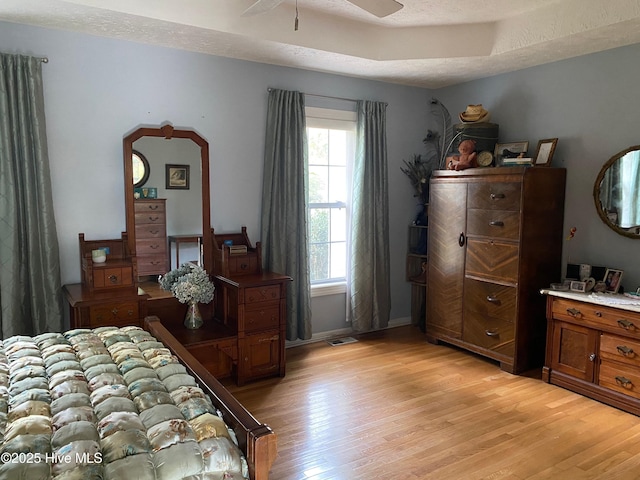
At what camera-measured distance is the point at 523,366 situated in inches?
150

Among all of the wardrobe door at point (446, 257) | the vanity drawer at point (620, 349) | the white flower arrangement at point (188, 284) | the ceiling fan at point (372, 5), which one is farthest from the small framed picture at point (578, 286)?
the white flower arrangement at point (188, 284)

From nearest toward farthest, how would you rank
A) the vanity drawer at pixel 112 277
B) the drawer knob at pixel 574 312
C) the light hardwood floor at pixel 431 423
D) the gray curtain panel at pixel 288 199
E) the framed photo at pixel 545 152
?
the light hardwood floor at pixel 431 423 < the vanity drawer at pixel 112 277 < the drawer knob at pixel 574 312 < the framed photo at pixel 545 152 < the gray curtain panel at pixel 288 199

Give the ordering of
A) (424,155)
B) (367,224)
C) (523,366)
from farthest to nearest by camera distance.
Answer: (424,155)
(367,224)
(523,366)

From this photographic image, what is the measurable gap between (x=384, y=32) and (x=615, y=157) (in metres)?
2.00

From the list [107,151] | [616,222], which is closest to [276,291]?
[107,151]

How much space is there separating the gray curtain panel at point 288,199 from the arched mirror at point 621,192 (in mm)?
2357

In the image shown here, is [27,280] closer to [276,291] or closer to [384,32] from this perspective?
[276,291]

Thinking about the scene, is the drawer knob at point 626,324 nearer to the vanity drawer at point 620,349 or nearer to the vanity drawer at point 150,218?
the vanity drawer at point 620,349

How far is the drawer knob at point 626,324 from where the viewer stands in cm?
307

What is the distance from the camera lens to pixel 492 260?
386 centimetres

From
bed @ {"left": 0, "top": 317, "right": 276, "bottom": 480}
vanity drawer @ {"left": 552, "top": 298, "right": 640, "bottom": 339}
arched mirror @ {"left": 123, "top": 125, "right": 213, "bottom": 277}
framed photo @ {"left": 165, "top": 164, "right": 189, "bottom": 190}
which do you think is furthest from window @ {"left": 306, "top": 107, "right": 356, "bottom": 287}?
bed @ {"left": 0, "top": 317, "right": 276, "bottom": 480}

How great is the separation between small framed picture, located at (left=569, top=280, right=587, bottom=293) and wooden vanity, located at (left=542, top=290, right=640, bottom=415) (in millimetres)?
97

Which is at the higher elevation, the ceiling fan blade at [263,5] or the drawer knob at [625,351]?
the ceiling fan blade at [263,5]

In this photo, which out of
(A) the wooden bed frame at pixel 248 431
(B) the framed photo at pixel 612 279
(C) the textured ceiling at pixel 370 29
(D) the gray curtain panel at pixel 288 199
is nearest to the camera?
(A) the wooden bed frame at pixel 248 431
